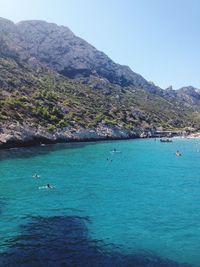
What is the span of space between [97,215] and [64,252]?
14.1 metres

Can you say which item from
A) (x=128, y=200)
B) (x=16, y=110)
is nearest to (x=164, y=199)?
(x=128, y=200)

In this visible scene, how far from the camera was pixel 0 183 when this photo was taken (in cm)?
6831

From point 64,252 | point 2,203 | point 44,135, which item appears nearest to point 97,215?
point 64,252

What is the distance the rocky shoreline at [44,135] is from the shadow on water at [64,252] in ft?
275

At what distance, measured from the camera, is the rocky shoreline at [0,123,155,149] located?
126250 mm

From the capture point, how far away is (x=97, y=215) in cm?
4925

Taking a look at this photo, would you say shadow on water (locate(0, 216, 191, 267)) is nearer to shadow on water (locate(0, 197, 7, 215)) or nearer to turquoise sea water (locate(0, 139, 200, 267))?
turquoise sea water (locate(0, 139, 200, 267))

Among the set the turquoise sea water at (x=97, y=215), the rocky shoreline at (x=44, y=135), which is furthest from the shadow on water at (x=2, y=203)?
the rocky shoreline at (x=44, y=135)

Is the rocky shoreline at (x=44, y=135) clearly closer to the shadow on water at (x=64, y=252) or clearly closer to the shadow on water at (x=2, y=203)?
the shadow on water at (x=2, y=203)

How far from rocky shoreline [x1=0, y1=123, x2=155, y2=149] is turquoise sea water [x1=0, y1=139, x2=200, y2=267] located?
31741mm

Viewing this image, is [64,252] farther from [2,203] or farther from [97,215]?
[2,203]

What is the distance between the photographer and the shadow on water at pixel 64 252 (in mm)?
33062

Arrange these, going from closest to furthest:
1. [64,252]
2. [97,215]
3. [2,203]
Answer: [64,252]
[97,215]
[2,203]

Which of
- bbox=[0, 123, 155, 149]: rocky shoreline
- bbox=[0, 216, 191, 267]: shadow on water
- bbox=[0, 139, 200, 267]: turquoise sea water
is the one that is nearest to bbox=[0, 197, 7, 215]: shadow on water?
bbox=[0, 139, 200, 267]: turquoise sea water
